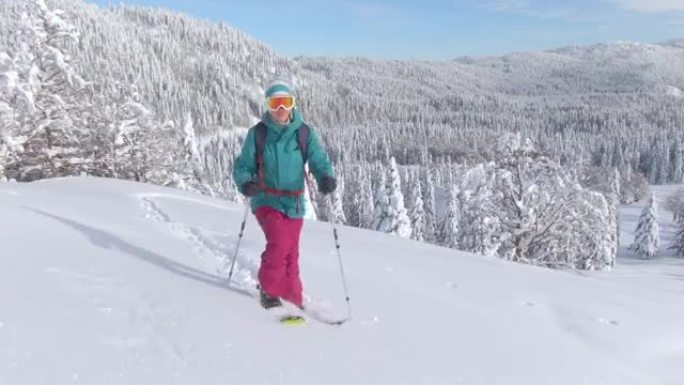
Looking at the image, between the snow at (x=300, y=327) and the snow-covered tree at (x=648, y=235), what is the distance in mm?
63197

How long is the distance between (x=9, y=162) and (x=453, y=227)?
43664mm

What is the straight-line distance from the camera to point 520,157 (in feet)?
66.1

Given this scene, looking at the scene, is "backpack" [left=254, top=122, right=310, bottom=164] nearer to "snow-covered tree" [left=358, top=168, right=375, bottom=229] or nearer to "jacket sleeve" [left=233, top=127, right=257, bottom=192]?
"jacket sleeve" [left=233, top=127, right=257, bottom=192]

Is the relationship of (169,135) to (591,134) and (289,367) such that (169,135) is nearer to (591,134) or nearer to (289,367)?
(289,367)

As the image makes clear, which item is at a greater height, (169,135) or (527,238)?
(169,135)

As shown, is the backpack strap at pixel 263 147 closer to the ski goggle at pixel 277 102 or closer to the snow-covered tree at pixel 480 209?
the ski goggle at pixel 277 102

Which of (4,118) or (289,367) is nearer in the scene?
(289,367)

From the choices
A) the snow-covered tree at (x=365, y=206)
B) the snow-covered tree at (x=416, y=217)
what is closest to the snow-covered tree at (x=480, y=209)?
the snow-covered tree at (x=416, y=217)

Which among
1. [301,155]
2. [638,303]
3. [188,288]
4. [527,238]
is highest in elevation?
[301,155]

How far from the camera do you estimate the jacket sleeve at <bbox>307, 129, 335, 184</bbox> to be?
5.57m

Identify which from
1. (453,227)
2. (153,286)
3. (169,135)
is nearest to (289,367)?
(153,286)

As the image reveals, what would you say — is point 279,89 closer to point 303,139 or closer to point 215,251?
point 303,139

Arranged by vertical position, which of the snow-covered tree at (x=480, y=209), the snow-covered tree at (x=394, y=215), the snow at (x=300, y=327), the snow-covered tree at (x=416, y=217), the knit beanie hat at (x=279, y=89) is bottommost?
the snow-covered tree at (x=416, y=217)

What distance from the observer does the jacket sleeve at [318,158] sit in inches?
219
